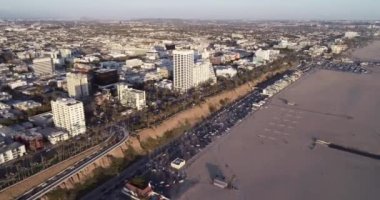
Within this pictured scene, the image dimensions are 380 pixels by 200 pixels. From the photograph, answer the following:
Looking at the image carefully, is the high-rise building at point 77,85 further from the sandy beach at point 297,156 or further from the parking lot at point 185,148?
the sandy beach at point 297,156

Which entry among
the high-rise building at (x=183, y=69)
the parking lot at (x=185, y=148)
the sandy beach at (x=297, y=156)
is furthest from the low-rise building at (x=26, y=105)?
the sandy beach at (x=297, y=156)

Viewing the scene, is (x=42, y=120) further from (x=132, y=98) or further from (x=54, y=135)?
(x=132, y=98)

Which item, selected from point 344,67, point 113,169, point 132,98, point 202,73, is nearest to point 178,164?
point 113,169

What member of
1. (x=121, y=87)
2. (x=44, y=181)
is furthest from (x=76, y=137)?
(x=121, y=87)

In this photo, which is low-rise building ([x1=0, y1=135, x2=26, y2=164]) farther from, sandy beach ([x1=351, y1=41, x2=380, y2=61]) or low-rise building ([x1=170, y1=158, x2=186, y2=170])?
sandy beach ([x1=351, y1=41, x2=380, y2=61])

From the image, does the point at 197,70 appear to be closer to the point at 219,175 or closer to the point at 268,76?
the point at 268,76

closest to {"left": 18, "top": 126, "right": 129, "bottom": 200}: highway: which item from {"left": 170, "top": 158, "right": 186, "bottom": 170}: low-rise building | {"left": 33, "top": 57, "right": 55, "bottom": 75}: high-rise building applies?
{"left": 170, "top": 158, "right": 186, "bottom": 170}: low-rise building
